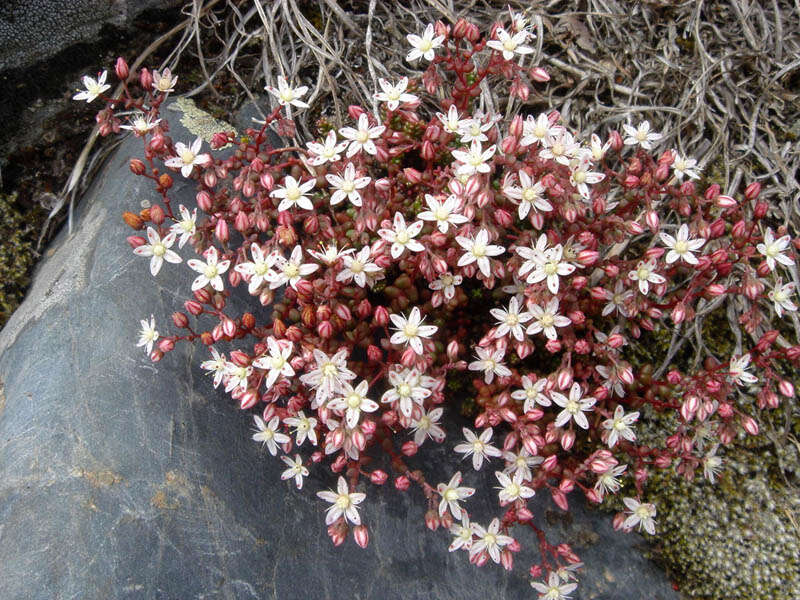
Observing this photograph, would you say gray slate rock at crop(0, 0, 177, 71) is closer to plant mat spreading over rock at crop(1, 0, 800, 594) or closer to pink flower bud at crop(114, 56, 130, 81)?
plant mat spreading over rock at crop(1, 0, 800, 594)

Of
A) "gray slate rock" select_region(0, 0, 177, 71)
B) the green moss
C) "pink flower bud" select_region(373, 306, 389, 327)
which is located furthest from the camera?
the green moss

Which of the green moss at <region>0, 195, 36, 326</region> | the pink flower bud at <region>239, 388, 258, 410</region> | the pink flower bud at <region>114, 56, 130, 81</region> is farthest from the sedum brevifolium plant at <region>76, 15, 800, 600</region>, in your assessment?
the green moss at <region>0, 195, 36, 326</region>

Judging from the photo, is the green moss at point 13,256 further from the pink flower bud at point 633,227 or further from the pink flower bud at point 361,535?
the pink flower bud at point 633,227

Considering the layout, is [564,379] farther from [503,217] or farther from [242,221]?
[242,221]

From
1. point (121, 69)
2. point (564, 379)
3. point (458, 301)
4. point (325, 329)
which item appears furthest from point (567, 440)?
point (121, 69)

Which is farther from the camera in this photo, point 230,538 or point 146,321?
point 146,321

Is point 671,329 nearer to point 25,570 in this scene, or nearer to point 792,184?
point 792,184

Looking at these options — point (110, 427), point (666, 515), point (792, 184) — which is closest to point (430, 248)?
point (110, 427)
